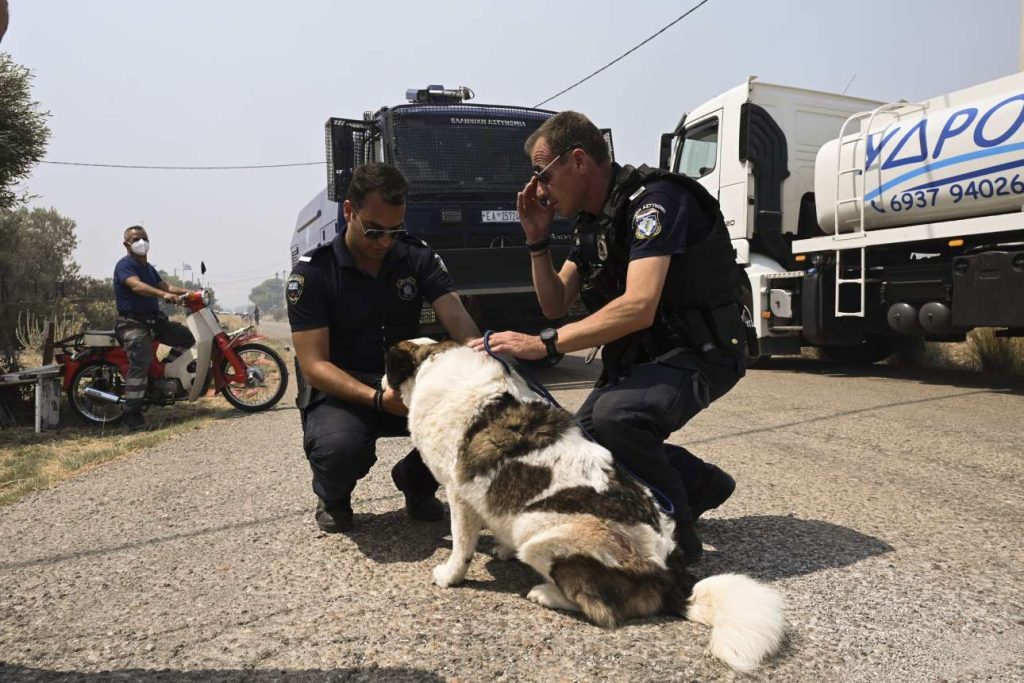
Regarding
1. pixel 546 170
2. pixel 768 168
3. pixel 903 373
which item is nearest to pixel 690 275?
pixel 546 170

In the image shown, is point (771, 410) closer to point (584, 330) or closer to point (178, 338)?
point (584, 330)

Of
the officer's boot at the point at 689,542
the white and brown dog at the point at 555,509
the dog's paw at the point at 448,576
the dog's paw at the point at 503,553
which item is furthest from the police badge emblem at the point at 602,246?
the dog's paw at the point at 448,576

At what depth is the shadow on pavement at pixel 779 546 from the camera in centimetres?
276

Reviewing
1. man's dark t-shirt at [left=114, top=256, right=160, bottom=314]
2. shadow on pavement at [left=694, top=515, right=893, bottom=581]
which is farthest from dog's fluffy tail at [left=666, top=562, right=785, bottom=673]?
man's dark t-shirt at [left=114, top=256, right=160, bottom=314]

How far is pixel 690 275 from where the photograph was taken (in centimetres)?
273

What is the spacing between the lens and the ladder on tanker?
7426 mm

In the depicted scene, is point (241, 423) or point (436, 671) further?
point (241, 423)

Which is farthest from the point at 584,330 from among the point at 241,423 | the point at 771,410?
the point at 241,423

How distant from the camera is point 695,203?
9.06ft

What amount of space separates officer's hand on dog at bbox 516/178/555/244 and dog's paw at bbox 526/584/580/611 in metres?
1.56

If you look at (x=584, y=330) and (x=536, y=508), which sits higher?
(x=584, y=330)

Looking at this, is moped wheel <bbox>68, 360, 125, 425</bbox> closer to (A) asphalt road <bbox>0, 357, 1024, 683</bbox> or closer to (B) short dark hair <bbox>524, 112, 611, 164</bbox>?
(A) asphalt road <bbox>0, 357, 1024, 683</bbox>

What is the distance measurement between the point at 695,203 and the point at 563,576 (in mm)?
1547

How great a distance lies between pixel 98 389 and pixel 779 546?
6.72 m
